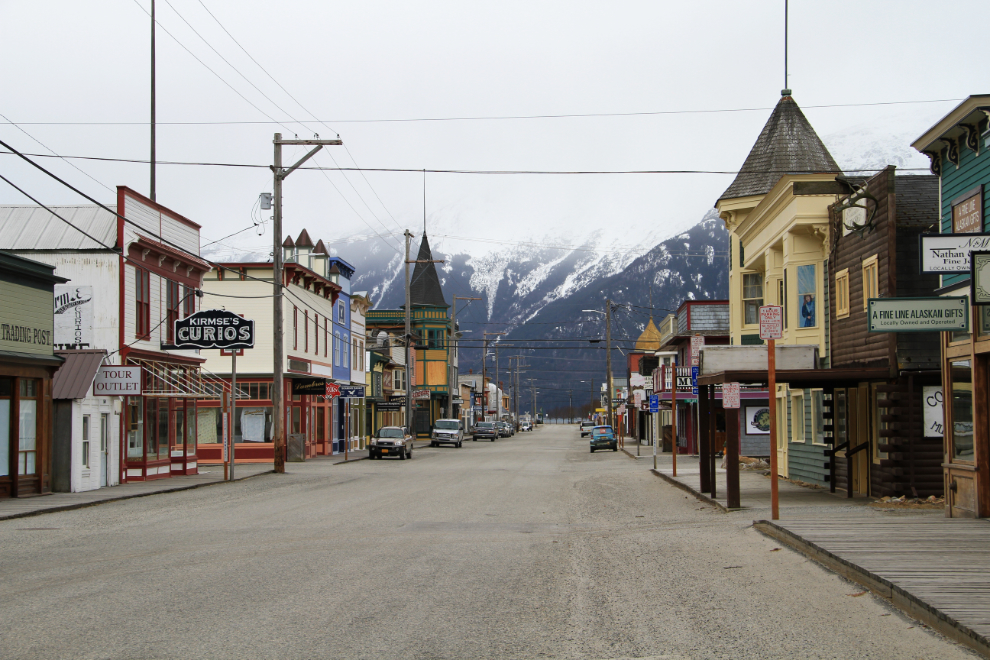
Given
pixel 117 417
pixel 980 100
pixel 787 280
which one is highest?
pixel 980 100

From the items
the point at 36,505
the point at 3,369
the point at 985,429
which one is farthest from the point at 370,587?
the point at 3,369

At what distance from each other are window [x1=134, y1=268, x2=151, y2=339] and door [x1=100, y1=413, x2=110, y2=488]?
2917mm

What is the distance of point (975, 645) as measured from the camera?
7422 mm

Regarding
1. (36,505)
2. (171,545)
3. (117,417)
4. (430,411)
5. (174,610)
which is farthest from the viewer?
(430,411)

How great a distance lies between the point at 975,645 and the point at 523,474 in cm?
2554

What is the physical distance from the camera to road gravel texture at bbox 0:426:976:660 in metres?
7.74

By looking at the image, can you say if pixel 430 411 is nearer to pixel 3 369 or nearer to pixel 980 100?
pixel 3 369

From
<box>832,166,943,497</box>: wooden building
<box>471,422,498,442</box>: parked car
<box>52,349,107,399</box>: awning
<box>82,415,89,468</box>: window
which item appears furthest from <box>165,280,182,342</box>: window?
<box>471,422,498,442</box>: parked car

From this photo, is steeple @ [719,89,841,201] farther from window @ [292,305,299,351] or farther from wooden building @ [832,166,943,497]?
window @ [292,305,299,351]

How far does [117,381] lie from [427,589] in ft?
60.9

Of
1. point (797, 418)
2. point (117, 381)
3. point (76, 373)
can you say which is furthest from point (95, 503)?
point (797, 418)

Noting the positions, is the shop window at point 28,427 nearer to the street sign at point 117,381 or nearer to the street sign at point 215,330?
the street sign at point 117,381

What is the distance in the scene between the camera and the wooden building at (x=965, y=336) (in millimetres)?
14906

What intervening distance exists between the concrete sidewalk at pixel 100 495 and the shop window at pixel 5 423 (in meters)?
0.78
